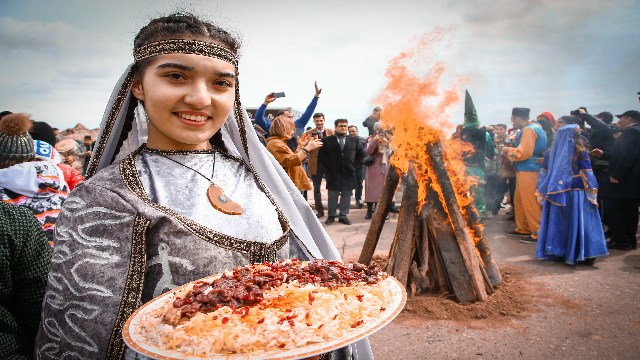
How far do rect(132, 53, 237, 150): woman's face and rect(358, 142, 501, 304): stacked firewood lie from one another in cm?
326

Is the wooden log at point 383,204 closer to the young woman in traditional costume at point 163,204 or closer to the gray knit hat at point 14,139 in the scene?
the young woman in traditional costume at point 163,204

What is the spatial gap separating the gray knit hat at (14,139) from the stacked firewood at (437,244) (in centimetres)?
395

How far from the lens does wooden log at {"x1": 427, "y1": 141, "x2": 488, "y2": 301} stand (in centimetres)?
435

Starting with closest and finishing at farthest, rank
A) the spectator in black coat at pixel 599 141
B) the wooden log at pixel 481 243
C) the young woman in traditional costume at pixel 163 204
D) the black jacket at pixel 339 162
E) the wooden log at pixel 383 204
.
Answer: the young woman in traditional costume at pixel 163 204 → the wooden log at pixel 481 243 → the wooden log at pixel 383 204 → the spectator in black coat at pixel 599 141 → the black jacket at pixel 339 162

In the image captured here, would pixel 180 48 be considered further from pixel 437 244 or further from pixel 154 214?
pixel 437 244

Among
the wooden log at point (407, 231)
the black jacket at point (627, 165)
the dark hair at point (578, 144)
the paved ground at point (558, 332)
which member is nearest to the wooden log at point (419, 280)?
the wooden log at point (407, 231)

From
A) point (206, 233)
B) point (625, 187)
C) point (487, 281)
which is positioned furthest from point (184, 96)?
point (625, 187)

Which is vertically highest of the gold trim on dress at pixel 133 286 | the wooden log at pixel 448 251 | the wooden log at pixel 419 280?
the gold trim on dress at pixel 133 286

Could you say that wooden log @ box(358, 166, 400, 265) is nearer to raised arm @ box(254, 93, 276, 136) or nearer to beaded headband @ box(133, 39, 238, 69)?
raised arm @ box(254, 93, 276, 136)

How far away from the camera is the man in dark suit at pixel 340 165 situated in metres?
9.11

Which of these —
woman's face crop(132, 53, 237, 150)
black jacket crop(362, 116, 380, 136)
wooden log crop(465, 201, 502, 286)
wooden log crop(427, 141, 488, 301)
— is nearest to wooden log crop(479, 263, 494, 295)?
wooden log crop(427, 141, 488, 301)

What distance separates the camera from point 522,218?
808 centimetres

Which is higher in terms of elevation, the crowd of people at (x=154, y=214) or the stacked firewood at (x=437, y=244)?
the crowd of people at (x=154, y=214)

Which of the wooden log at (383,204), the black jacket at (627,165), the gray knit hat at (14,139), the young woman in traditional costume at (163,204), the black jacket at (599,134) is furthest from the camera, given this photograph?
the black jacket at (599,134)
